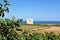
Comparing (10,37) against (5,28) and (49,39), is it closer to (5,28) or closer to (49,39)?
(5,28)

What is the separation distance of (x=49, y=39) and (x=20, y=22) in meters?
1.47

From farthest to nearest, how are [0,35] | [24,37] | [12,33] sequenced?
[24,37] < [12,33] < [0,35]

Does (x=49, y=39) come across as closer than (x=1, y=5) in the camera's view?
No

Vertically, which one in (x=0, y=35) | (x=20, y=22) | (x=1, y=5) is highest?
(x=1, y=5)

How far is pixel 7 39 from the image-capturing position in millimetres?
3391

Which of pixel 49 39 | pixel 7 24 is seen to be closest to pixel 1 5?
pixel 7 24

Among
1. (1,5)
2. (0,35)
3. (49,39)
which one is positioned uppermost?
(1,5)

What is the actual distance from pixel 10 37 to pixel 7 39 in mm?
60

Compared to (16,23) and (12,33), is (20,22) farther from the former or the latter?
(12,33)

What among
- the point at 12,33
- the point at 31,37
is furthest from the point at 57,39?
the point at 12,33

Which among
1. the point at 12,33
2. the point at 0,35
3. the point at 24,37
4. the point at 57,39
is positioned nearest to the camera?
the point at 0,35

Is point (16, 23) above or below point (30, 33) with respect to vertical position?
above

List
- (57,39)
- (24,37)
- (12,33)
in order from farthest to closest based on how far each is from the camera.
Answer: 1. (57,39)
2. (24,37)
3. (12,33)

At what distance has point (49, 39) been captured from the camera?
452 cm
